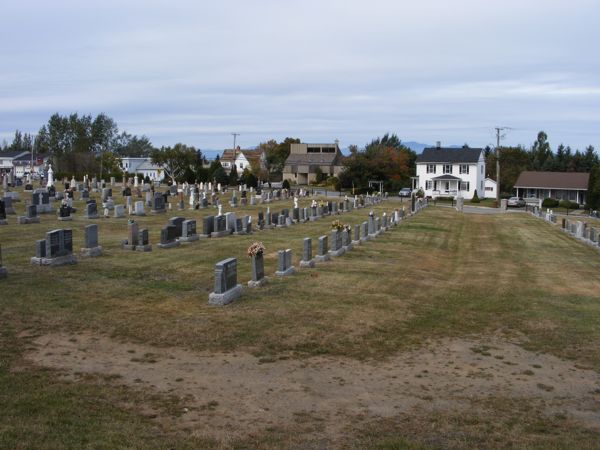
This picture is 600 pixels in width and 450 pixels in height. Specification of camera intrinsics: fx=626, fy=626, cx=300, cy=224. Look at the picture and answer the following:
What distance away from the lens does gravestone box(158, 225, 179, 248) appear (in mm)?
22531

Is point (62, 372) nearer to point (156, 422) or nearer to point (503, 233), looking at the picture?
point (156, 422)

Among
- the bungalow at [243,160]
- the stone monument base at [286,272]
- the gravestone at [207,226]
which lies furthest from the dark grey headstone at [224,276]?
the bungalow at [243,160]

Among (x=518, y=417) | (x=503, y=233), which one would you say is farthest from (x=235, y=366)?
(x=503, y=233)

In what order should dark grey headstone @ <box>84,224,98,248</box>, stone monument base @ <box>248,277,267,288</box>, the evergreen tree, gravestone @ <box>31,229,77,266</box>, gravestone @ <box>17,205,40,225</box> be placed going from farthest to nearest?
the evergreen tree < gravestone @ <box>17,205,40,225</box> < dark grey headstone @ <box>84,224,98,248</box> < gravestone @ <box>31,229,77,266</box> < stone monument base @ <box>248,277,267,288</box>

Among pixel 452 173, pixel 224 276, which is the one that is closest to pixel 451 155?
pixel 452 173

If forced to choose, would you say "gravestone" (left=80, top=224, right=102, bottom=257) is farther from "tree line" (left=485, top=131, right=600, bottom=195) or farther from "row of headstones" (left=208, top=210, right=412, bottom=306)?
"tree line" (left=485, top=131, right=600, bottom=195)

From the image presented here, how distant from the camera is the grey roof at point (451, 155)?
88.0 m

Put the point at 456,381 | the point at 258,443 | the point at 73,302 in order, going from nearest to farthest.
Answer: the point at 258,443, the point at 456,381, the point at 73,302

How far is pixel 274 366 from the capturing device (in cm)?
1016

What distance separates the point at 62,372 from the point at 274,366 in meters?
3.23

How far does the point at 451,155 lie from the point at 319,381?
83887 millimetres

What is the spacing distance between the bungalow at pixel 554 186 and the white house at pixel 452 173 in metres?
5.96

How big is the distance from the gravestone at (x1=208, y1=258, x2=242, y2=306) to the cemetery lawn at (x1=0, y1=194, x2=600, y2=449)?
0.26m

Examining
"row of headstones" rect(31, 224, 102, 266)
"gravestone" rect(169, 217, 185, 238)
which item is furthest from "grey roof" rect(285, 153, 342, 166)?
"row of headstones" rect(31, 224, 102, 266)
